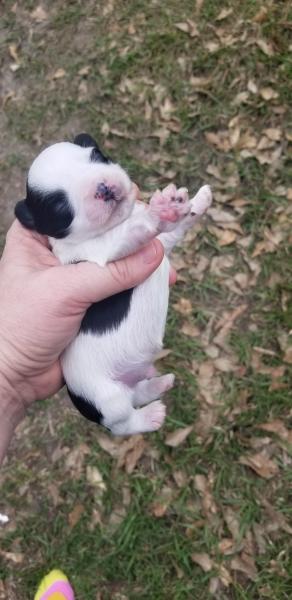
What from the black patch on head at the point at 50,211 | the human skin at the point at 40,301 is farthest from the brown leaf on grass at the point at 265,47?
the black patch on head at the point at 50,211

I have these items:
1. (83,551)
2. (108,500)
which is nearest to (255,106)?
(108,500)

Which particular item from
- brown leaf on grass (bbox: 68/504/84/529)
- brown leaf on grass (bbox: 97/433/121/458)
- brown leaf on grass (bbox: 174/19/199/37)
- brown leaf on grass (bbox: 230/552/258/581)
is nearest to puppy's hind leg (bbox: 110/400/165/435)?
brown leaf on grass (bbox: 97/433/121/458)

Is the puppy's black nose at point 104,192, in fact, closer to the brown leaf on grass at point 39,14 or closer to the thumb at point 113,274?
the thumb at point 113,274

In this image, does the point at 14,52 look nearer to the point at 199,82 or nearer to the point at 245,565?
the point at 199,82

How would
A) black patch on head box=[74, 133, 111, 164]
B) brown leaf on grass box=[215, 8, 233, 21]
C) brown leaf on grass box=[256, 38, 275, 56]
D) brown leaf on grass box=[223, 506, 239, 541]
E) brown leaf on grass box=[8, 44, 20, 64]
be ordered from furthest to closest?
brown leaf on grass box=[8, 44, 20, 64] → brown leaf on grass box=[215, 8, 233, 21] → brown leaf on grass box=[256, 38, 275, 56] → brown leaf on grass box=[223, 506, 239, 541] → black patch on head box=[74, 133, 111, 164]

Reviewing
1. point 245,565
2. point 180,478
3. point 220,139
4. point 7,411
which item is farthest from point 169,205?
point 220,139

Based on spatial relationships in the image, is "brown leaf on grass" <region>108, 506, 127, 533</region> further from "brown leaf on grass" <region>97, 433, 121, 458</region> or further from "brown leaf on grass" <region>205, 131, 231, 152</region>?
"brown leaf on grass" <region>205, 131, 231, 152</region>

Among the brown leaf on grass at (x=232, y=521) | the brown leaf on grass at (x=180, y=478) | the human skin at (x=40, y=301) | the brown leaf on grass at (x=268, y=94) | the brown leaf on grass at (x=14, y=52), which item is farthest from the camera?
the brown leaf on grass at (x=14, y=52)

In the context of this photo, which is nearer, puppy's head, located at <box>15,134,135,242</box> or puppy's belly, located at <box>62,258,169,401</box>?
puppy's head, located at <box>15,134,135,242</box>
